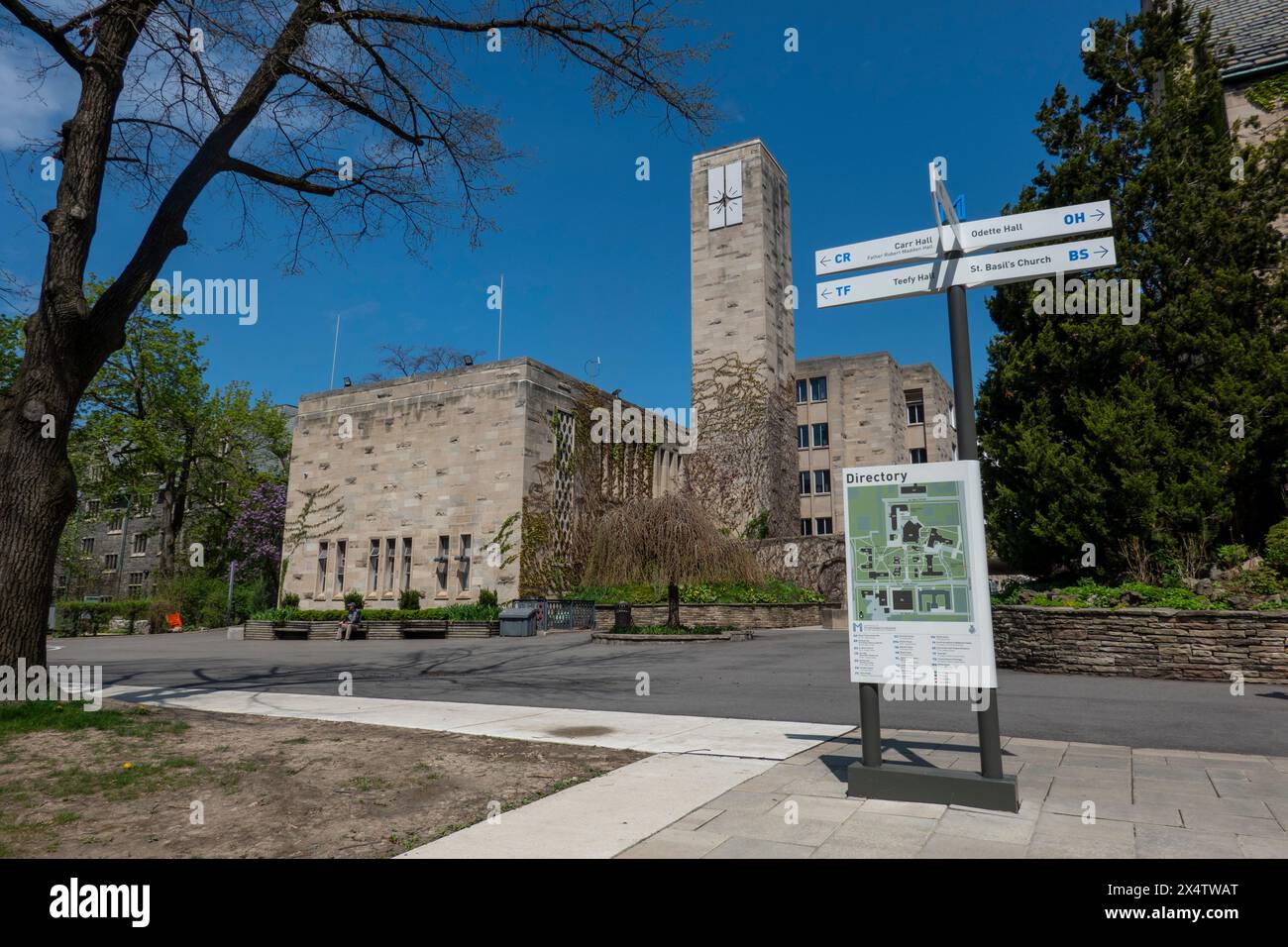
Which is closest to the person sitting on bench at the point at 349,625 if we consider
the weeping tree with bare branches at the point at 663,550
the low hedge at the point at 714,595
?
the low hedge at the point at 714,595

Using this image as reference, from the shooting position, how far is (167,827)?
453 centimetres

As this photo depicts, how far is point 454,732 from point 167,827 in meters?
3.39

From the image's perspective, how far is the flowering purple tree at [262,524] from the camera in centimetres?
4247

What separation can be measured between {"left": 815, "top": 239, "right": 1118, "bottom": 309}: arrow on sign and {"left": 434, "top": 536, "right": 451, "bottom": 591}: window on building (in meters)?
26.3

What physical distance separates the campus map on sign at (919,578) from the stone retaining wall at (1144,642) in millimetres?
9261

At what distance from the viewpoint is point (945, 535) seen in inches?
208

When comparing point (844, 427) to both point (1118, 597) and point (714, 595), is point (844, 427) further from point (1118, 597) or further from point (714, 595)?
point (1118, 597)

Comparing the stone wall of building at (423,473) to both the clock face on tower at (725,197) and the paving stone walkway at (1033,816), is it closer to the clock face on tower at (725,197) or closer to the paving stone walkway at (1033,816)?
the clock face on tower at (725,197)

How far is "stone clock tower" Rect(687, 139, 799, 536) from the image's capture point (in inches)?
1308

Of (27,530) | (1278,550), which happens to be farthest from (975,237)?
(1278,550)

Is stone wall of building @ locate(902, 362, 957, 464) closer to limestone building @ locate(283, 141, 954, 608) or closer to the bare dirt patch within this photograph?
limestone building @ locate(283, 141, 954, 608)

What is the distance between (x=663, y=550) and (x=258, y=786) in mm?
15586
